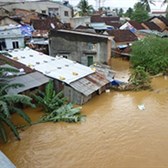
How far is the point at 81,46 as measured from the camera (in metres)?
26.5

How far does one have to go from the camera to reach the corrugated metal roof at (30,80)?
622 inches

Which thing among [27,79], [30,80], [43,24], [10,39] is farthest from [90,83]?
[43,24]

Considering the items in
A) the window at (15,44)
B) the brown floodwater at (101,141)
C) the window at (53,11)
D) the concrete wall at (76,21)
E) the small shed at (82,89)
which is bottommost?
the brown floodwater at (101,141)

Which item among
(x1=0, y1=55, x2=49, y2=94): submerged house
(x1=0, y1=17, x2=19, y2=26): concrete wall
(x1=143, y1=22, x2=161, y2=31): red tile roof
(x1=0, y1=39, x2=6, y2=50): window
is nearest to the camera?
(x1=0, y1=55, x2=49, y2=94): submerged house

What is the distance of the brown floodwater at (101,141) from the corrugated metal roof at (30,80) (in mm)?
2026

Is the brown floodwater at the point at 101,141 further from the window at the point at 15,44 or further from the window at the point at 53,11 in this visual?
the window at the point at 53,11

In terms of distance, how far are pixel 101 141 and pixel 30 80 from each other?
671cm

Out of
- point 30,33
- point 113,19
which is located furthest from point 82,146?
point 113,19

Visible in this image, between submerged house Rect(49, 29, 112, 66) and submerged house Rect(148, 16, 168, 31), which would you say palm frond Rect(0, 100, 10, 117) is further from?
submerged house Rect(148, 16, 168, 31)

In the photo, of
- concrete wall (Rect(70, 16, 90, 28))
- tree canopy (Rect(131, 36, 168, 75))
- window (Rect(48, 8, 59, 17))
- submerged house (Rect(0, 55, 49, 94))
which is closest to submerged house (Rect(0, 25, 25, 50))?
submerged house (Rect(0, 55, 49, 94))

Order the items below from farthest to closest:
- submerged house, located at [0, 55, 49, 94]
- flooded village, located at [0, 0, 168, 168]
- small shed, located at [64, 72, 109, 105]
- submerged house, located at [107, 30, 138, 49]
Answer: submerged house, located at [107, 30, 138, 49] < small shed, located at [64, 72, 109, 105] < submerged house, located at [0, 55, 49, 94] < flooded village, located at [0, 0, 168, 168]

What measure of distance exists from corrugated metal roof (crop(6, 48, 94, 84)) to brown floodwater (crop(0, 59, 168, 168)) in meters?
2.49

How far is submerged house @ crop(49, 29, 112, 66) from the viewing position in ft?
85.5

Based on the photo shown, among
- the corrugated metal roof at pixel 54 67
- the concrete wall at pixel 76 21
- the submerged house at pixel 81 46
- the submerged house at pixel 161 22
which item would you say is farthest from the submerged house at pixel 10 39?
the submerged house at pixel 161 22
